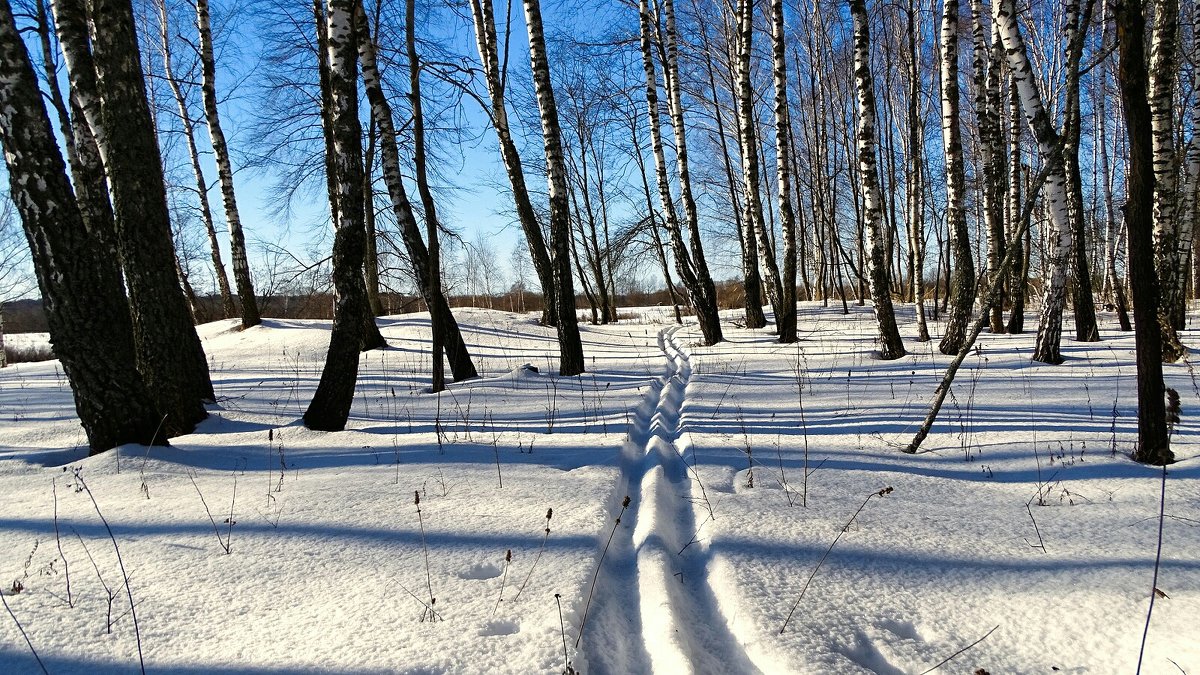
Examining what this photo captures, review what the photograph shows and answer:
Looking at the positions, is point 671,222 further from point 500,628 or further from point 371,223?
point 500,628

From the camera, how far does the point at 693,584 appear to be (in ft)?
7.73

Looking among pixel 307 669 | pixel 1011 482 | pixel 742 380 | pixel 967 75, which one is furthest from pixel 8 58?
pixel 967 75

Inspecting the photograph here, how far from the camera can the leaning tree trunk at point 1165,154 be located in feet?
24.2

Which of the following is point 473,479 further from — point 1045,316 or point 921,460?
point 1045,316

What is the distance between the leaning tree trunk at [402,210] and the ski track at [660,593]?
4849mm

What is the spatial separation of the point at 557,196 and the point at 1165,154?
8380mm

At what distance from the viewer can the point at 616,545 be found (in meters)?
2.73

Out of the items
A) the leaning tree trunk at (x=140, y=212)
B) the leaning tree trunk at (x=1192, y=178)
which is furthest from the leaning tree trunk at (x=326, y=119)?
the leaning tree trunk at (x=1192, y=178)

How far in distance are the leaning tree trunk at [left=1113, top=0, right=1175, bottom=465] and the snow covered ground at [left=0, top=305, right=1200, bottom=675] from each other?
0.44m

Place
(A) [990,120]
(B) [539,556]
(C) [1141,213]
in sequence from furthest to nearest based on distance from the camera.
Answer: (A) [990,120] → (C) [1141,213] → (B) [539,556]

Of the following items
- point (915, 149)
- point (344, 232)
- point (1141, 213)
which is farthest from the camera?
point (915, 149)

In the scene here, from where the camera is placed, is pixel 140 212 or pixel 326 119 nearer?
pixel 140 212

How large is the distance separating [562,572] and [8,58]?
4827 mm

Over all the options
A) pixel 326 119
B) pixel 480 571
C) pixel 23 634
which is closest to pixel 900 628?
pixel 480 571
